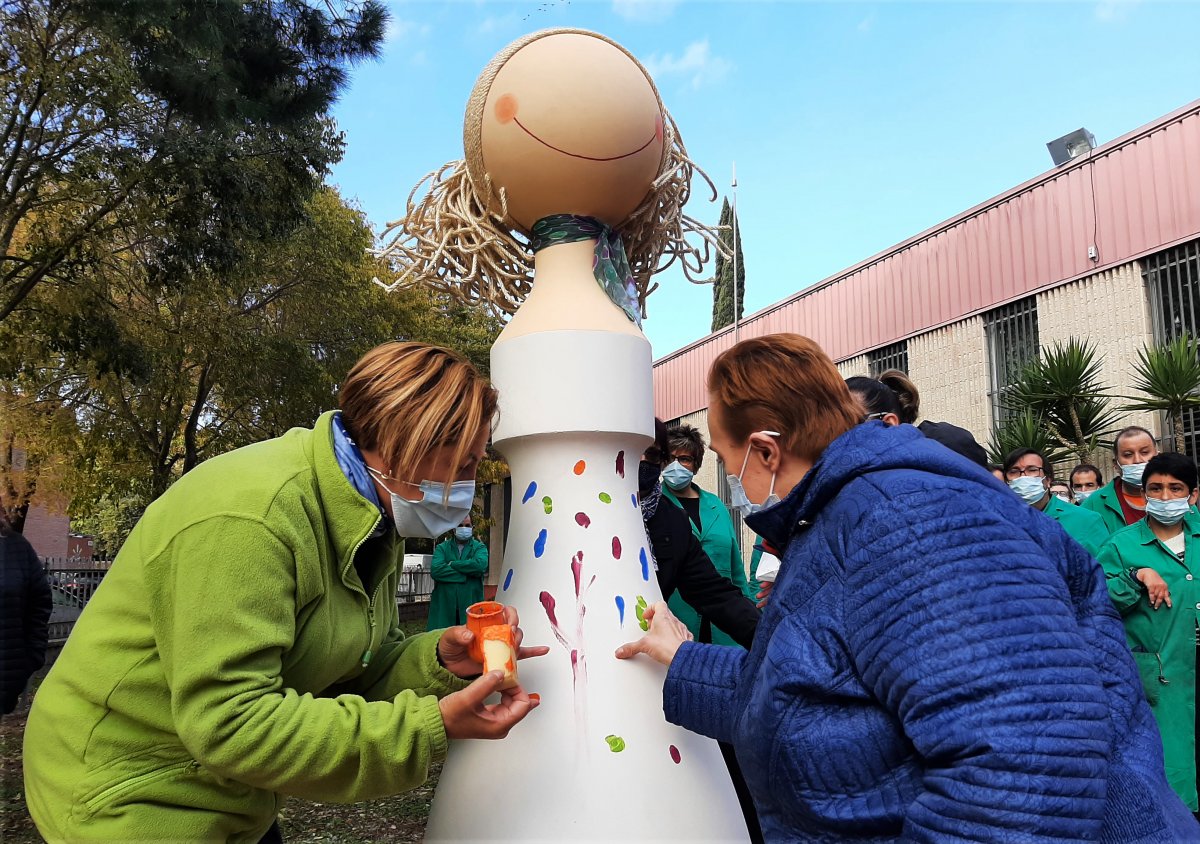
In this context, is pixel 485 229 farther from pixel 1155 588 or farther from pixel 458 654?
pixel 1155 588

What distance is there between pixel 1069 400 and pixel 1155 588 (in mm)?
6320

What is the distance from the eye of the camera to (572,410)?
7.13 feet

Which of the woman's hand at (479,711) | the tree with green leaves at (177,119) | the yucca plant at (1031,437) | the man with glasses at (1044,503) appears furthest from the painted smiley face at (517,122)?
the yucca plant at (1031,437)

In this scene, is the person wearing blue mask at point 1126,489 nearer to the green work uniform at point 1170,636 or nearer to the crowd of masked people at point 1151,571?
the crowd of masked people at point 1151,571

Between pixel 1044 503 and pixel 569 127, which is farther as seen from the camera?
pixel 1044 503

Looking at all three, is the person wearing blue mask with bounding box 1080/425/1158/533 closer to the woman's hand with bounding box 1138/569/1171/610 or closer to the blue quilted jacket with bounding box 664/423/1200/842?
the woman's hand with bounding box 1138/569/1171/610

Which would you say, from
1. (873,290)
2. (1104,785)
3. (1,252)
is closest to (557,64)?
(1104,785)

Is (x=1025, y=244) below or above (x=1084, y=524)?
above

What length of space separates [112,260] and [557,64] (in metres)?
8.74

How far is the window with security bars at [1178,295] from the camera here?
9.42 metres

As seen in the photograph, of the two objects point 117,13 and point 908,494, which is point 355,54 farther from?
point 908,494

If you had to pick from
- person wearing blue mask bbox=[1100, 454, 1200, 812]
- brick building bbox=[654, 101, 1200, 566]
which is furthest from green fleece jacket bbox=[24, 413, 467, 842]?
brick building bbox=[654, 101, 1200, 566]

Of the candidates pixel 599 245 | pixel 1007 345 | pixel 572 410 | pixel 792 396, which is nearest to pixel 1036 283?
pixel 1007 345

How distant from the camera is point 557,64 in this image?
7.69 feet
